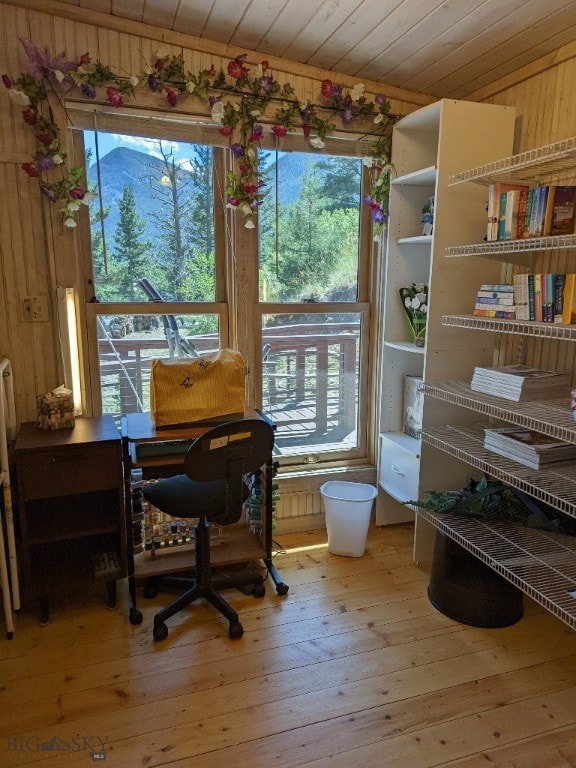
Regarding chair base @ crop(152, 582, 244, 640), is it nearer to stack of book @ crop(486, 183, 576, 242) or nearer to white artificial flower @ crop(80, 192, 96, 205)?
white artificial flower @ crop(80, 192, 96, 205)

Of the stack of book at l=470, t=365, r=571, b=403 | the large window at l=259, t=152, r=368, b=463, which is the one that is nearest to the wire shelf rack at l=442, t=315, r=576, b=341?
the stack of book at l=470, t=365, r=571, b=403

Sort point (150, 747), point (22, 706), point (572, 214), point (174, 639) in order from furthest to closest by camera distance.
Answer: point (174, 639) → point (572, 214) → point (22, 706) → point (150, 747)

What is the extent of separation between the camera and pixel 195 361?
7.50 ft

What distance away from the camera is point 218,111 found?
2.44m

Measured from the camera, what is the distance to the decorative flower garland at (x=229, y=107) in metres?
2.20

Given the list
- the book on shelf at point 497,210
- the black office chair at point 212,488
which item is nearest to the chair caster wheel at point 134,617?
the black office chair at point 212,488

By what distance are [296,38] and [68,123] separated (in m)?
1.07

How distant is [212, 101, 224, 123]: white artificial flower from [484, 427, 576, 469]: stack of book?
1.87 meters

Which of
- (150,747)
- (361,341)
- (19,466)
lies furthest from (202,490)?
(361,341)

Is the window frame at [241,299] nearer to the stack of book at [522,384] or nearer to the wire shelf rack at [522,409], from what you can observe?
the wire shelf rack at [522,409]

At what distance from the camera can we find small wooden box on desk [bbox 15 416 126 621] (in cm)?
206

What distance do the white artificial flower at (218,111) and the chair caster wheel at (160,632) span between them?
7.33ft

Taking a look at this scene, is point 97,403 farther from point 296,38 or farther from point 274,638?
point 296,38

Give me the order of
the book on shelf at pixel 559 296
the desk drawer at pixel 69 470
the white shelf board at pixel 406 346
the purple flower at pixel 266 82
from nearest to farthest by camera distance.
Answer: the book on shelf at pixel 559 296 → the desk drawer at pixel 69 470 → the purple flower at pixel 266 82 → the white shelf board at pixel 406 346
